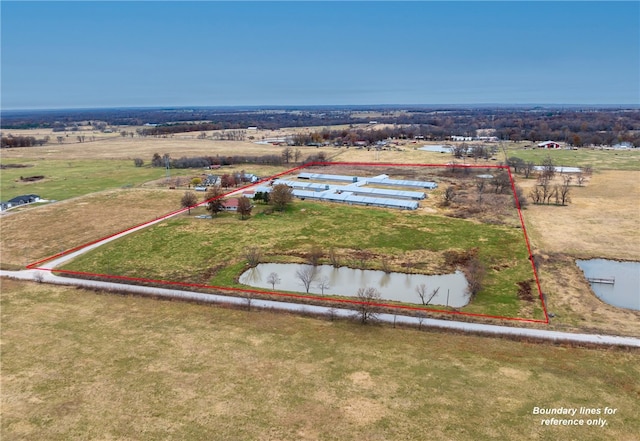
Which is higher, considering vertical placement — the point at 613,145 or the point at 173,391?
the point at 613,145

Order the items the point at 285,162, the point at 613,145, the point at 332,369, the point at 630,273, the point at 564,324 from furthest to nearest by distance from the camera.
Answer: the point at 613,145 < the point at 285,162 < the point at 630,273 < the point at 564,324 < the point at 332,369

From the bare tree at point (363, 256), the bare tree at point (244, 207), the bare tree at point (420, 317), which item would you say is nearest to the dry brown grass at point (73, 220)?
the bare tree at point (244, 207)

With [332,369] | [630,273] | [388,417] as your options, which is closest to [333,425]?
[388,417]

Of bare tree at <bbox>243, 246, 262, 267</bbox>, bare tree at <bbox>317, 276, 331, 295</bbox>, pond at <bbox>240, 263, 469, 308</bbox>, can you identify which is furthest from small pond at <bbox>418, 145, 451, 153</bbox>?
bare tree at <bbox>317, 276, 331, 295</bbox>

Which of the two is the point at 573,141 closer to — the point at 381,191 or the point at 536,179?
the point at 536,179

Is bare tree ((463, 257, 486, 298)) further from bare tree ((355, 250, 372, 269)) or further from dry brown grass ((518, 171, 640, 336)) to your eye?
bare tree ((355, 250, 372, 269))

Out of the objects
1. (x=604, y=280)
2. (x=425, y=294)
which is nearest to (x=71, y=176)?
(x=425, y=294)

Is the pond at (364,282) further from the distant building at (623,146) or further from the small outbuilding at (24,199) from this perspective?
the distant building at (623,146)
